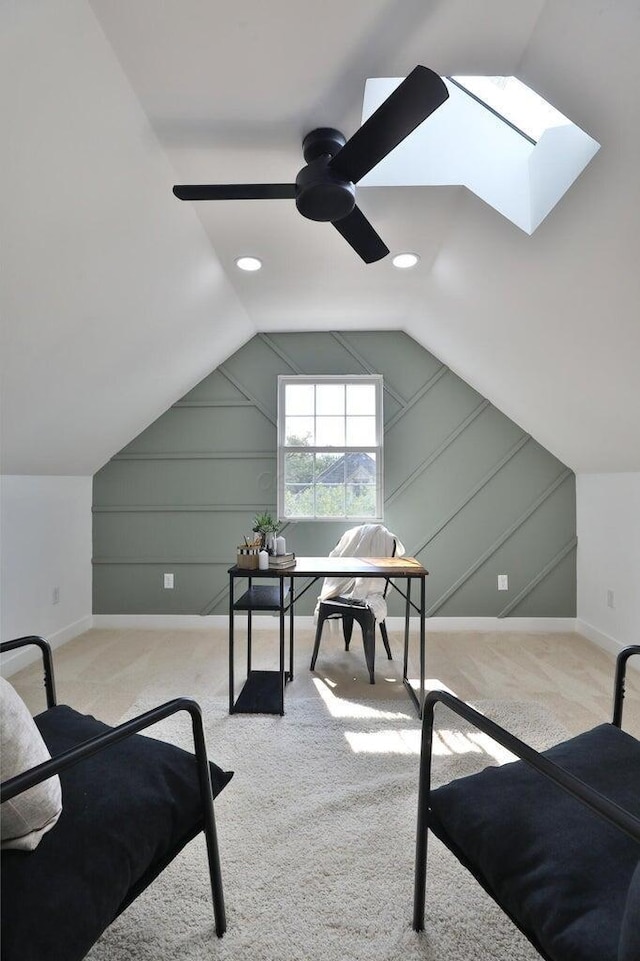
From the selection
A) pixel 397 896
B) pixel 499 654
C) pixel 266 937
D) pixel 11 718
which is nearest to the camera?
pixel 11 718

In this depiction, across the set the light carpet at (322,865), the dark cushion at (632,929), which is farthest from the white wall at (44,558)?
the dark cushion at (632,929)

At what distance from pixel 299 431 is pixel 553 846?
323 centimetres

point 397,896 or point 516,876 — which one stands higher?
point 516,876

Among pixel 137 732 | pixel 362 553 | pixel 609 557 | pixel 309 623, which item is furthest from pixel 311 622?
pixel 137 732

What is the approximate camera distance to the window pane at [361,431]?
12.7 feet

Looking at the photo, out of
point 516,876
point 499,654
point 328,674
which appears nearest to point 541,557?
point 499,654

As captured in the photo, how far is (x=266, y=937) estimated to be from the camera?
121cm

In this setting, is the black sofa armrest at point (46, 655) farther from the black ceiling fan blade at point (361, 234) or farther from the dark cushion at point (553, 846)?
the black ceiling fan blade at point (361, 234)

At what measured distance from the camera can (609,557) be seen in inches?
131

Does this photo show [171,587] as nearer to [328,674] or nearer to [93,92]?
[328,674]

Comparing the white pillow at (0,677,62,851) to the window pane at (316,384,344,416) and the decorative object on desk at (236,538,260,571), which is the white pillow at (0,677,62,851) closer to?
the decorative object on desk at (236,538,260,571)

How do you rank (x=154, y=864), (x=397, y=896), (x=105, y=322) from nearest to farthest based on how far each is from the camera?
(x=154, y=864), (x=397, y=896), (x=105, y=322)

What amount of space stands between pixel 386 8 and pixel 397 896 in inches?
98.9

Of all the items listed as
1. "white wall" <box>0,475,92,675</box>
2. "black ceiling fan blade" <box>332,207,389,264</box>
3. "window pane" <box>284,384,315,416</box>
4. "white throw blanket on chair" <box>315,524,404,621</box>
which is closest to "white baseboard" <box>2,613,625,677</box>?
"white wall" <box>0,475,92,675</box>
